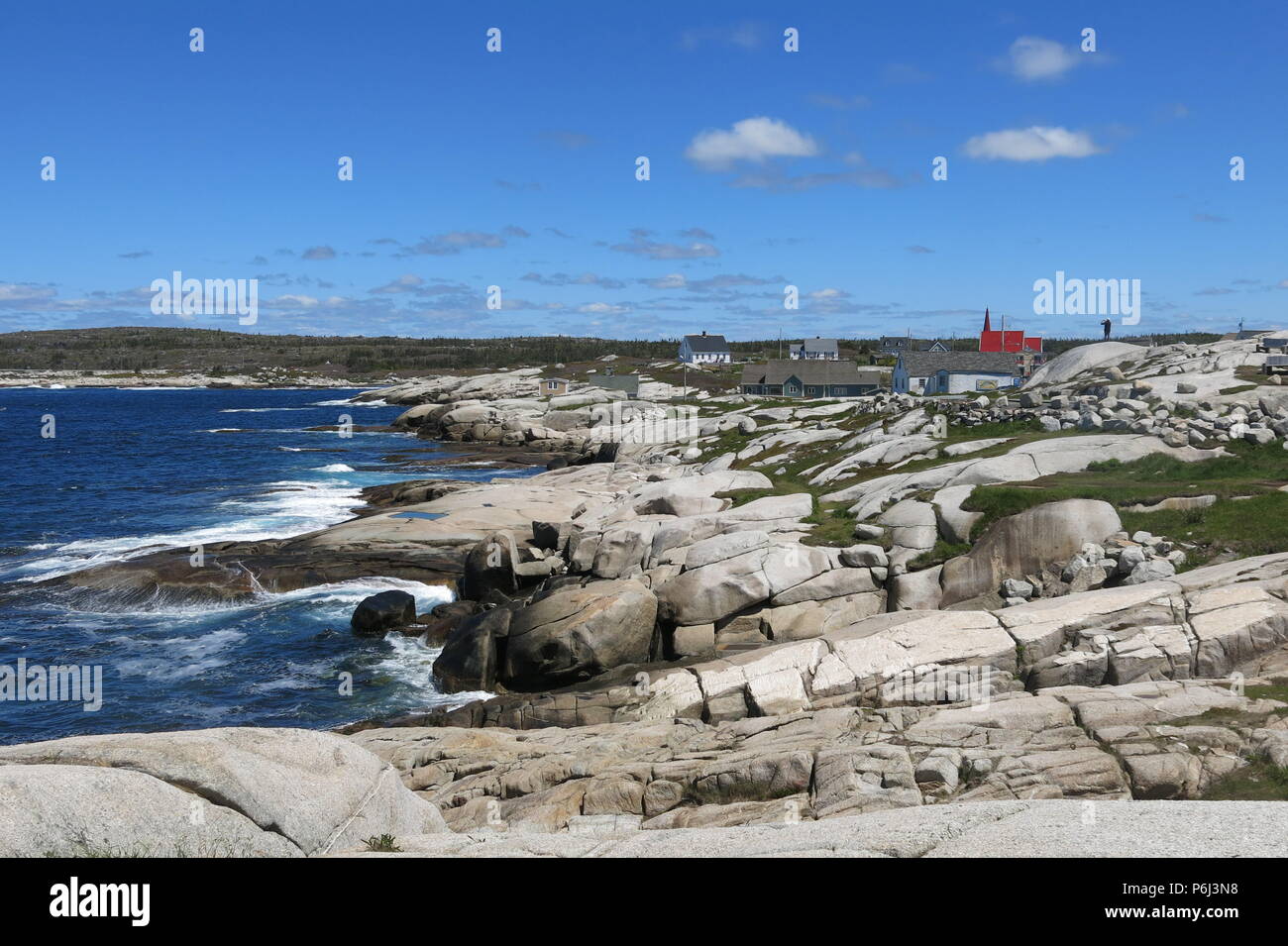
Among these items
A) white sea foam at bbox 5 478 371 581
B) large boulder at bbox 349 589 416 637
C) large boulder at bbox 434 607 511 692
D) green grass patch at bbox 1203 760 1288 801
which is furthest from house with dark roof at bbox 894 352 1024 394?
green grass patch at bbox 1203 760 1288 801

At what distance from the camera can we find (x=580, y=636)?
82.5 ft

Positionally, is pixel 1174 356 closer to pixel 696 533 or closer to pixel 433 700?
pixel 696 533

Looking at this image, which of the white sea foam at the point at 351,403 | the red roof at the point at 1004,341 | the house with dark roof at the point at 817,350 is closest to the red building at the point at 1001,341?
the red roof at the point at 1004,341

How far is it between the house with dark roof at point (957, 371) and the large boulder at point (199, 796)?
73.7m

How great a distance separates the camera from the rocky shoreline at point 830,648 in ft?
44.0

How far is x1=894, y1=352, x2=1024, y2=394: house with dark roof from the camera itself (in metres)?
81.8

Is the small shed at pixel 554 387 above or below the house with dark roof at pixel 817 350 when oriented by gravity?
below

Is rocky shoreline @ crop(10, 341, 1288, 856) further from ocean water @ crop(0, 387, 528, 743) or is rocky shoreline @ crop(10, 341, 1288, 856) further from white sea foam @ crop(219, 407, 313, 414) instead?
white sea foam @ crop(219, 407, 313, 414)

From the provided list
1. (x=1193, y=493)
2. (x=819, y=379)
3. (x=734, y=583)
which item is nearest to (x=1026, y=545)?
(x=1193, y=493)

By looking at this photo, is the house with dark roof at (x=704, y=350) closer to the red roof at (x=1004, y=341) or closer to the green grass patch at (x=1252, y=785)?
the red roof at (x=1004, y=341)

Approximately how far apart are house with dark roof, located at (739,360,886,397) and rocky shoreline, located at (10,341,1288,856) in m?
54.1

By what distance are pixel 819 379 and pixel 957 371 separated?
20.4m

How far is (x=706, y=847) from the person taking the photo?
10.6m
